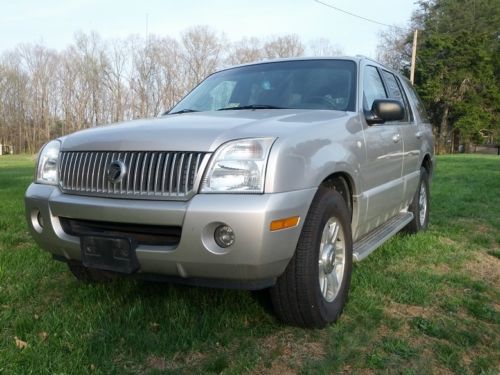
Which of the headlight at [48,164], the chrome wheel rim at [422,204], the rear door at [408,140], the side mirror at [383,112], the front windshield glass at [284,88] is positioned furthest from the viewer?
the chrome wheel rim at [422,204]

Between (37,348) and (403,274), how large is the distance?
2763 mm

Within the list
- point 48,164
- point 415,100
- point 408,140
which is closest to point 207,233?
point 48,164

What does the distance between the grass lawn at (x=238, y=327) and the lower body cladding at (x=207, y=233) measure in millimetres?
422

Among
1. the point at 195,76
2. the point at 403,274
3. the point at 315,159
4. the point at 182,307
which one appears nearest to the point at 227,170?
the point at 315,159

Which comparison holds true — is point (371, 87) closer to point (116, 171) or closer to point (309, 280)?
point (309, 280)

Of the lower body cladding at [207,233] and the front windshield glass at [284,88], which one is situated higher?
the front windshield glass at [284,88]

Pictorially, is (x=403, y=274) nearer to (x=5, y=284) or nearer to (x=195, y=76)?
(x=5, y=284)

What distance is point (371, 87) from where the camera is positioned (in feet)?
13.7

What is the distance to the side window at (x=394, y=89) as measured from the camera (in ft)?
15.8

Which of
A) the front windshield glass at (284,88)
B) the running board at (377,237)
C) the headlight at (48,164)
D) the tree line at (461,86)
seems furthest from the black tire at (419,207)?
the tree line at (461,86)

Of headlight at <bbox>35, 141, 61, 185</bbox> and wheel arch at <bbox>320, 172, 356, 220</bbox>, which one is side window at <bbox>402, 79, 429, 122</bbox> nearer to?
wheel arch at <bbox>320, 172, 356, 220</bbox>

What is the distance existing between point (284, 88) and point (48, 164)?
6.03 feet

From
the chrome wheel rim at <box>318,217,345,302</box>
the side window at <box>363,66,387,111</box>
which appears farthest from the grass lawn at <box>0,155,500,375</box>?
the side window at <box>363,66,387,111</box>

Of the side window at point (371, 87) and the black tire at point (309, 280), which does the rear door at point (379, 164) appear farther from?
the black tire at point (309, 280)
